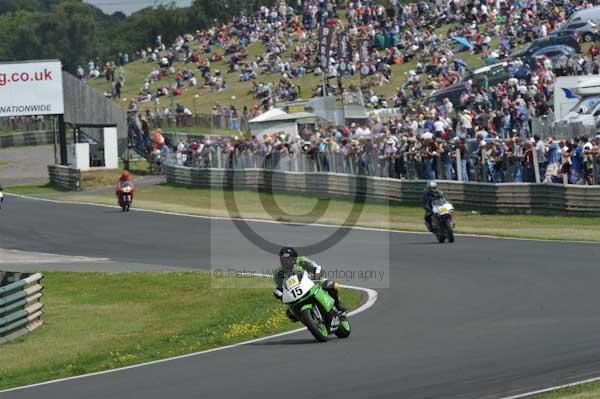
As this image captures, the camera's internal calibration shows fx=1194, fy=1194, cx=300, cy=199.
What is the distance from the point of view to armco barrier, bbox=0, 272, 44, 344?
17.9 metres

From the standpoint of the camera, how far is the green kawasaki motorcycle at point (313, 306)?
14320 mm

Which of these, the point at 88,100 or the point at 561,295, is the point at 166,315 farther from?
the point at 88,100

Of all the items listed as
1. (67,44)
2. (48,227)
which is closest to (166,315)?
(48,227)

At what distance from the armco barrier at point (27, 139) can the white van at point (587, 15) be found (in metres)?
35.5

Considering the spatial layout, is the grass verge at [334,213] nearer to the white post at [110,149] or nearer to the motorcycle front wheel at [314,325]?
the white post at [110,149]

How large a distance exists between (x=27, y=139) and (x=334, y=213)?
3846cm

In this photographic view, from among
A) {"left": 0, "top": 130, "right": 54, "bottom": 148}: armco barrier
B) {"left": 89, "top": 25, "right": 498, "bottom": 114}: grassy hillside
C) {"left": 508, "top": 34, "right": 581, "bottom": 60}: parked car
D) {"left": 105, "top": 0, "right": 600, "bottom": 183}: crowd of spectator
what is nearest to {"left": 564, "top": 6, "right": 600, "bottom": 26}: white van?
{"left": 508, "top": 34, "right": 581, "bottom": 60}: parked car

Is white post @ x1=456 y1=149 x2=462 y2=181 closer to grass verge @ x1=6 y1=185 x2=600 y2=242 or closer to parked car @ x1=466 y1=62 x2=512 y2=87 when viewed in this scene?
grass verge @ x1=6 y1=185 x2=600 y2=242

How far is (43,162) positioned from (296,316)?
48235mm

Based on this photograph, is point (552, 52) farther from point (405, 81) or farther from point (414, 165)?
point (405, 81)

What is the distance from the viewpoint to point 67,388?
A: 42.5ft

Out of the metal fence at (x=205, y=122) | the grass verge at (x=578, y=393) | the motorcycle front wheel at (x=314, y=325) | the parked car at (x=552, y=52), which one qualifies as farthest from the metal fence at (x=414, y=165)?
the grass verge at (x=578, y=393)

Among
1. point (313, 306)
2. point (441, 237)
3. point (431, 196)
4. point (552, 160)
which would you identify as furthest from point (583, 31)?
point (313, 306)

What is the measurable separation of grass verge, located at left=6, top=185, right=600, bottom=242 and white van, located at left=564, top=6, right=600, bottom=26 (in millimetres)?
12046
